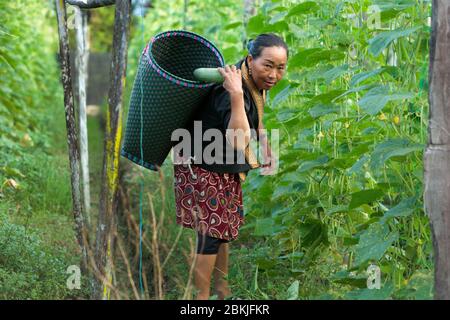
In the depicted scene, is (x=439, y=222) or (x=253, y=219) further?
(x=253, y=219)

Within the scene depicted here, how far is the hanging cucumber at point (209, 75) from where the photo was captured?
364 cm

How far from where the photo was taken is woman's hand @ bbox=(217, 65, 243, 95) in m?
3.56

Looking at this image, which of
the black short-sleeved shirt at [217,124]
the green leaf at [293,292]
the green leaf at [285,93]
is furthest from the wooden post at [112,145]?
the green leaf at [285,93]

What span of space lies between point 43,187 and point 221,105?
2.91 metres

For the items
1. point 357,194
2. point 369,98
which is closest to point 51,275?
point 357,194

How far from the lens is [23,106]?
8211 mm

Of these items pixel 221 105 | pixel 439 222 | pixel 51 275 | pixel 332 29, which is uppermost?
pixel 332 29

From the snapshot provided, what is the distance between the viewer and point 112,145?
11.7ft

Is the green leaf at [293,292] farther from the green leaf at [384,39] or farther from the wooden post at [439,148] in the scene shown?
the green leaf at [384,39]

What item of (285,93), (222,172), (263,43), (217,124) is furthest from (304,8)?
(222,172)

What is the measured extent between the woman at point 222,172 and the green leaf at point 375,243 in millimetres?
665

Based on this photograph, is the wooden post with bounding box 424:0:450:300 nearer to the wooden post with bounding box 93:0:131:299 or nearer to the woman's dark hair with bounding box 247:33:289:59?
the woman's dark hair with bounding box 247:33:289:59

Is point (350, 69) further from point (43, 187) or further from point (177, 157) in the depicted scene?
point (43, 187)

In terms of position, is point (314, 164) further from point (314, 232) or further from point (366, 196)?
point (366, 196)
